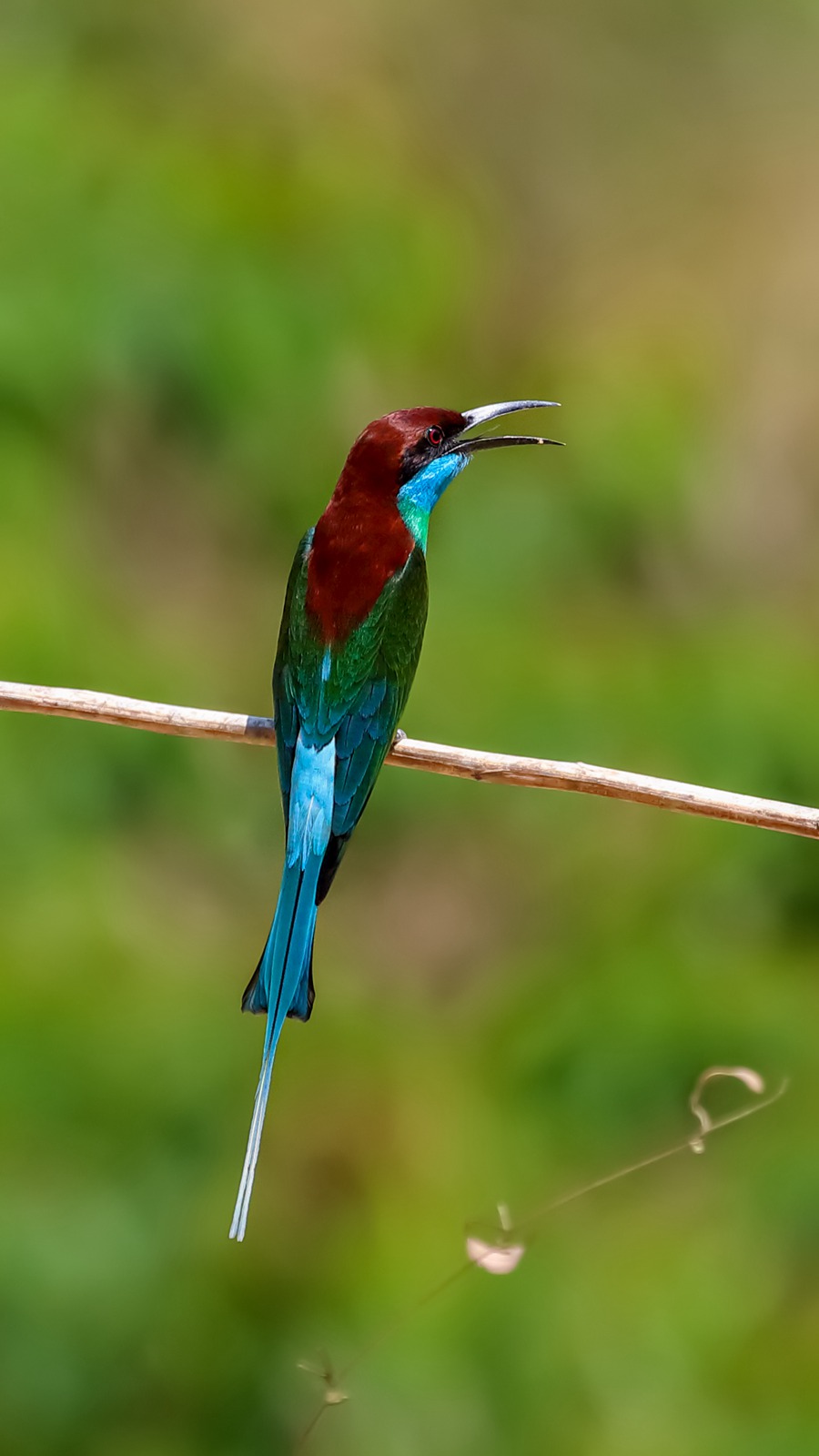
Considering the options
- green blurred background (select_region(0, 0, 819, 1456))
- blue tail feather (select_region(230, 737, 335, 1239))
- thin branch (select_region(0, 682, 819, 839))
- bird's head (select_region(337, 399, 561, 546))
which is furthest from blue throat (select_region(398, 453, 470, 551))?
green blurred background (select_region(0, 0, 819, 1456))

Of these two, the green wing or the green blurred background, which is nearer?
the green wing

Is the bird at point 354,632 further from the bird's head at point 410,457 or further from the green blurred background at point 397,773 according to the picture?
the green blurred background at point 397,773

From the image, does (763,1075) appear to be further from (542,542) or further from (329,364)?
(329,364)

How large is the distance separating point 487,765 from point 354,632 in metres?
0.35

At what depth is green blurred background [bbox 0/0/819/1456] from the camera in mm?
3125

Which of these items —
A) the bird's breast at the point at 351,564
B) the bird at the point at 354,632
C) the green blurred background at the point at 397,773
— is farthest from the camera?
the green blurred background at the point at 397,773

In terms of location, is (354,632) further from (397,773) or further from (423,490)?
(397,773)

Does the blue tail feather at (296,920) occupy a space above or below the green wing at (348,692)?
below

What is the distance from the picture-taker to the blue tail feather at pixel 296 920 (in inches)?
92.5

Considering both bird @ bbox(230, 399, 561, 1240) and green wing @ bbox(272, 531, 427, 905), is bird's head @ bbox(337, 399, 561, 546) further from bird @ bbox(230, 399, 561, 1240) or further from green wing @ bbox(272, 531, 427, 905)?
green wing @ bbox(272, 531, 427, 905)

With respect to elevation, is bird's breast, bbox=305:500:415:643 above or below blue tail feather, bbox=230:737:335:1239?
above

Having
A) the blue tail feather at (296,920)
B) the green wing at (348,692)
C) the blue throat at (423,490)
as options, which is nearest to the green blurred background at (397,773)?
the blue tail feather at (296,920)

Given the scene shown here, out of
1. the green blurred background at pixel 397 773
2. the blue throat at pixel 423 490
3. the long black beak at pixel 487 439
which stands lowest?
the green blurred background at pixel 397 773

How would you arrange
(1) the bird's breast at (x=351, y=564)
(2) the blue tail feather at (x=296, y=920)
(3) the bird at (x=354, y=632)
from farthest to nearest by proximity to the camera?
1. (1) the bird's breast at (x=351, y=564)
2. (3) the bird at (x=354, y=632)
3. (2) the blue tail feather at (x=296, y=920)
